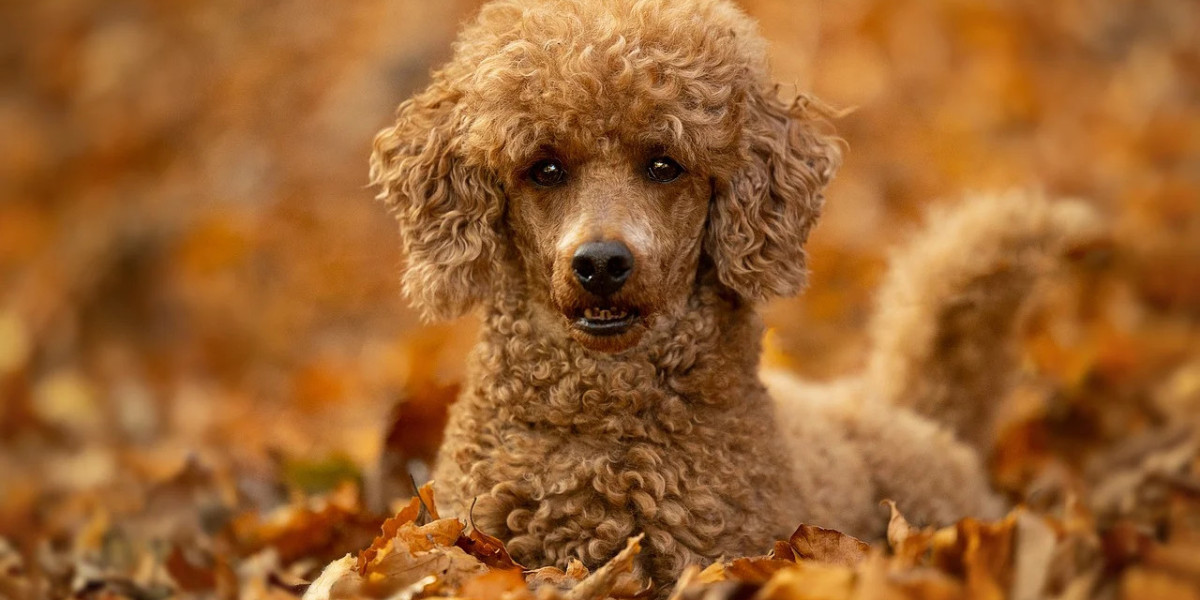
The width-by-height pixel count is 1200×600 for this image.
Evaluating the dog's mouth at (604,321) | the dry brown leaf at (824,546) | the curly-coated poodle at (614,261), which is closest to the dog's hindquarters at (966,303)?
the curly-coated poodle at (614,261)

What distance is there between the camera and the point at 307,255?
880 cm

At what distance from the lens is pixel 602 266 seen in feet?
8.90

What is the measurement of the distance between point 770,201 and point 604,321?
23.7 inches

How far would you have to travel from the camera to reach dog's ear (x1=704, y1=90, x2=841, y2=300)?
3.04 m

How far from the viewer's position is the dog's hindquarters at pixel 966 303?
3955 millimetres

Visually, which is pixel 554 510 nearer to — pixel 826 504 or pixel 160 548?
pixel 826 504

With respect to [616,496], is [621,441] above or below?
above

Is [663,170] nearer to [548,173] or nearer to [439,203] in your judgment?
[548,173]

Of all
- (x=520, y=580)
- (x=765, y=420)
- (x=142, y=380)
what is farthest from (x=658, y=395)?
(x=142, y=380)

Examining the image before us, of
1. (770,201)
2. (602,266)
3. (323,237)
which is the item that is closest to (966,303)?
(770,201)

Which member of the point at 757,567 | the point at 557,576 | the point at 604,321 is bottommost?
the point at 557,576

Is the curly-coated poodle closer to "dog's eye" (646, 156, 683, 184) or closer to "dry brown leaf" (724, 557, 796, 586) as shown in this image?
"dog's eye" (646, 156, 683, 184)

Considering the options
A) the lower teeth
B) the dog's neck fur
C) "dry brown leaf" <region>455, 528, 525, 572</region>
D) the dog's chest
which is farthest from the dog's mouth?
"dry brown leaf" <region>455, 528, 525, 572</region>

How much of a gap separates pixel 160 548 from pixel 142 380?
4.08m
